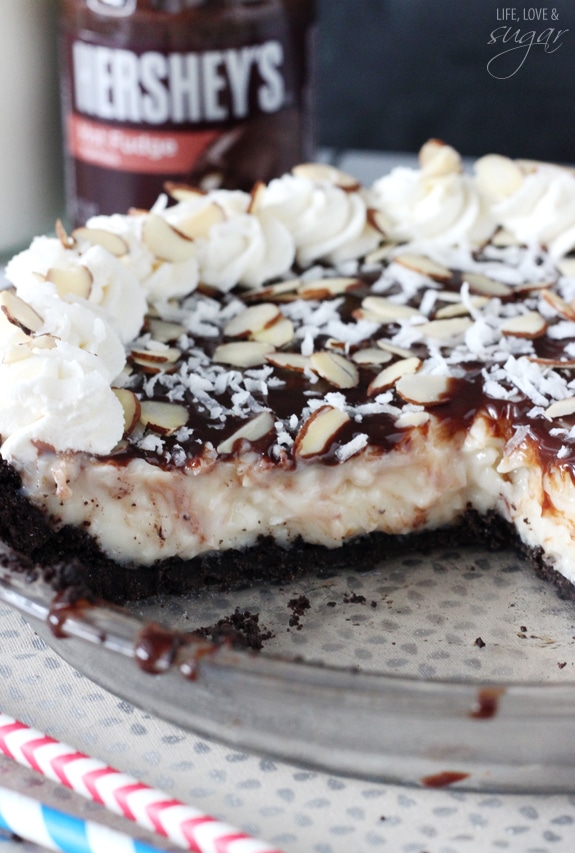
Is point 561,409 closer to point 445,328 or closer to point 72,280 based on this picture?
point 445,328

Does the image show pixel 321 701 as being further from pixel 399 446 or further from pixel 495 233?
pixel 495 233

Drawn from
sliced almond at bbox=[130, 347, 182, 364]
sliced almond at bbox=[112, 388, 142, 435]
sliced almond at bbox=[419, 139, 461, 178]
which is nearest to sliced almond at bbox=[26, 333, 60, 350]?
sliced almond at bbox=[112, 388, 142, 435]

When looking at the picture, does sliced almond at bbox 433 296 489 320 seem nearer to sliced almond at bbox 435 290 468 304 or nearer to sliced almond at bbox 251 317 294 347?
sliced almond at bbox 435 290 468 304

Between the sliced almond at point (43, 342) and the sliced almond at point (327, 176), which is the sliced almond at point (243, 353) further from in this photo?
the sliced almond at point (327, 176)

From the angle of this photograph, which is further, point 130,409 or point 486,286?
point 486,286

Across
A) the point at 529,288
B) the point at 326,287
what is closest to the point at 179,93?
the point at 326,287

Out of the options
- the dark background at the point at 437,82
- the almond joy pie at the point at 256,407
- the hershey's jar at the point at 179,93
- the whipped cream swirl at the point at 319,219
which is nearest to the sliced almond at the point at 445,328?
the almond joy pie at the point at 256,407
